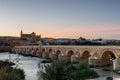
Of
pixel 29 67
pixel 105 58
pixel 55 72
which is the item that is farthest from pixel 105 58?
pixel 55 72

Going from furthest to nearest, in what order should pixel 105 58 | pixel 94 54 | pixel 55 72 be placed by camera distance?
pixel 94 54, pixel 105 58, pixel 55 72

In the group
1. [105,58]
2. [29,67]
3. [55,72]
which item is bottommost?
[29,67]

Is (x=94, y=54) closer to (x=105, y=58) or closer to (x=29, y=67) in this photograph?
(x=105, y=58)

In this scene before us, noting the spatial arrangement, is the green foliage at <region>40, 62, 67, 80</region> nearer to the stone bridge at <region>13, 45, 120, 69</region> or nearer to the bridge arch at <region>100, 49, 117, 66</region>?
the stone bridge at <region>13, 45, 120, 69</region>

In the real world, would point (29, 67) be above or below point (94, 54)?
below

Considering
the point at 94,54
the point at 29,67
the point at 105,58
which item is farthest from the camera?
the point at 94,54

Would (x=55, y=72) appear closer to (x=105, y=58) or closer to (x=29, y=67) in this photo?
(x=29, y=67)

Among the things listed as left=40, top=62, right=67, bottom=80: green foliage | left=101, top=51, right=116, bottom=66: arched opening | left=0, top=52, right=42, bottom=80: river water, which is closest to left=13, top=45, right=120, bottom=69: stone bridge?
left=101, top=51, right=116, bottom=66: arched opening

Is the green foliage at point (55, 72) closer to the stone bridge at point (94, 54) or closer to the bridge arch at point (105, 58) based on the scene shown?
the stone bridge at point (94, 54)

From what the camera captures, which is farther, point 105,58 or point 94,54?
point 94,54

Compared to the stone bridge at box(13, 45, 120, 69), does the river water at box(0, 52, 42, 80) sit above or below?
below

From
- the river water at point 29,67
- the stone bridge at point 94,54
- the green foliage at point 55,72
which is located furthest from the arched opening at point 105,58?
the green foliage at point 55,72

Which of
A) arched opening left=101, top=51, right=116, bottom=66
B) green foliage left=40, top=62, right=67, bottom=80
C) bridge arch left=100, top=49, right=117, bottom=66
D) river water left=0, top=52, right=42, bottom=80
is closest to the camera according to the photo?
green foliage left=40, top=62, right=67, bottom=80

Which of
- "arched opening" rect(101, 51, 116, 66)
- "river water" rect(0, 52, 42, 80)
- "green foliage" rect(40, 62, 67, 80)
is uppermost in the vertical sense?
"green foliage" rect(40, 62, 67, 80)
